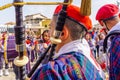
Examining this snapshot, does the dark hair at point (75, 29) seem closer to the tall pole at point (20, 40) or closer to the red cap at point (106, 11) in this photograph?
the tall pole at point (20, 40)

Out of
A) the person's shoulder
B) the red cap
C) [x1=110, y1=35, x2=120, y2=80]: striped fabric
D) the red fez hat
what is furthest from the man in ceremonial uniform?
the red cap

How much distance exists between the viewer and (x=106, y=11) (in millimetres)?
4363

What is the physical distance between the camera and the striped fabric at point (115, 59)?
9.04ft

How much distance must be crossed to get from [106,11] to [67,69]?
2.54 meters

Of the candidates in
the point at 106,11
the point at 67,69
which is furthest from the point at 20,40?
the point at 106,11

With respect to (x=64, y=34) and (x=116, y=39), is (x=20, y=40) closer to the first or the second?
(x=64, y=34)

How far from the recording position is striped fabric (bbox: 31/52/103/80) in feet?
6.32

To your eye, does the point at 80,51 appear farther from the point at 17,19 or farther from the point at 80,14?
the point at 17,19

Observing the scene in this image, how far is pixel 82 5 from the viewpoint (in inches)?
79.4

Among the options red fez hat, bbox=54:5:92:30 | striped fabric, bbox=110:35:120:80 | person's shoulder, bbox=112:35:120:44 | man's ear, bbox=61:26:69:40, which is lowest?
striped fabric, bbox=110:35:120:80

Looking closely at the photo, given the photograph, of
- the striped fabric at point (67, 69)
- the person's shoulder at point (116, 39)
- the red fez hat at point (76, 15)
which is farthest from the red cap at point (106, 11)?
the striped fabric at point (67, 69)

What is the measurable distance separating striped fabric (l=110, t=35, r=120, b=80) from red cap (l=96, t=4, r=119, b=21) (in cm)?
123

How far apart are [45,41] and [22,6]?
6353mm

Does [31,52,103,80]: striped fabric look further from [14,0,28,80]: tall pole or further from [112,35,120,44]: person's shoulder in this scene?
[112,35,120,44]: person's shoulder
